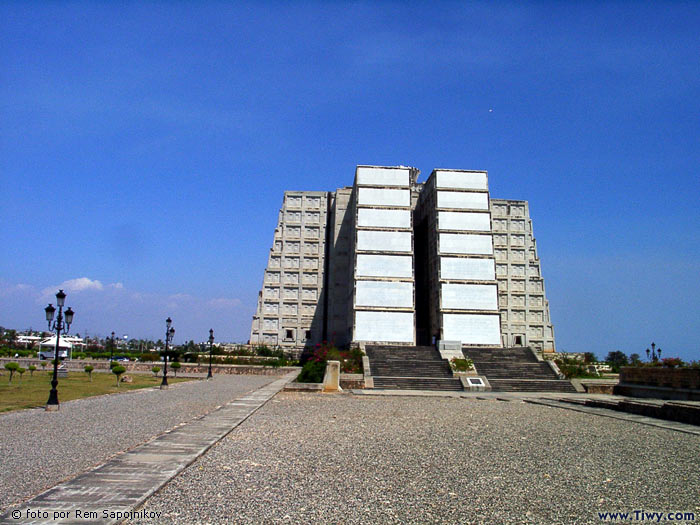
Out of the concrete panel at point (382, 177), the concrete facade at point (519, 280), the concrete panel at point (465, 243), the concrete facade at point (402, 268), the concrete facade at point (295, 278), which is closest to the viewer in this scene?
the concrete facade at point (402, 268)

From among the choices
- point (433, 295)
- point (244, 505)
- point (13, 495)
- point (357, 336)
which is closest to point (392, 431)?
point (244, 505)

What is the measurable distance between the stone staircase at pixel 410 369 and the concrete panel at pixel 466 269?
849 cm

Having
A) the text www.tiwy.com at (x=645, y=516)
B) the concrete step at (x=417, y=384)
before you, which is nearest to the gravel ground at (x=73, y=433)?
the text www.tiwy.com at (x=645, y=516)

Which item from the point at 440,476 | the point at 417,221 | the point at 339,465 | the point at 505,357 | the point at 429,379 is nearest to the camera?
the point at 440,476

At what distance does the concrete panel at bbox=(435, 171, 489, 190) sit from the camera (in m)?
45.0

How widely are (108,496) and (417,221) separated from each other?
4847cm

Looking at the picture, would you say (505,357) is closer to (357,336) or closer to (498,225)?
(357,336)

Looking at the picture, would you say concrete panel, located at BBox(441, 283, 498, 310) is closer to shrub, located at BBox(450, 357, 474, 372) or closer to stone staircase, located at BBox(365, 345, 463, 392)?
stone staircase, located at BBox(365, 345, 463, 392)

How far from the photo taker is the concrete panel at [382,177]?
1812 inches

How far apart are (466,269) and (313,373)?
2047 centimetres

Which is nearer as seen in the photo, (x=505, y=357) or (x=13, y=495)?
(x=13, y=495)

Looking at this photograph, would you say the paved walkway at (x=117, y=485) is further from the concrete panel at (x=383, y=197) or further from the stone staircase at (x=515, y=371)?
the concrete panel at (x=383, y=197)

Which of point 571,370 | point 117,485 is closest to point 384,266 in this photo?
point 571,370

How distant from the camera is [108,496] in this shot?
5352mm
